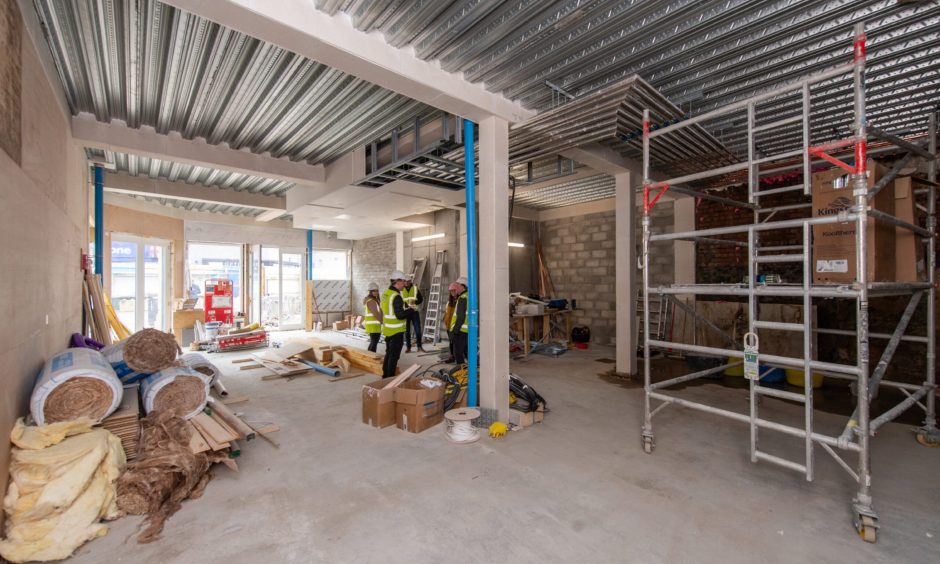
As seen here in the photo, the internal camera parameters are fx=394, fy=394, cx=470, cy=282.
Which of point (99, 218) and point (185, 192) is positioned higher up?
point (185, 192)

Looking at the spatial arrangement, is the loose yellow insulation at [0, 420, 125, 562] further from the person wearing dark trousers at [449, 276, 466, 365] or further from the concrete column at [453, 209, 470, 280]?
the concrete column at [453, 209, 470, 280]

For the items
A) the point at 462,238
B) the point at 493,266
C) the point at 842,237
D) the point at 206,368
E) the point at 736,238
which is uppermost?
the point at 462,238

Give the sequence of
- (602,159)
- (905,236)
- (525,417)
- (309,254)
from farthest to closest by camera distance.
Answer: (309,254)
(602,159)
(525,417)
(905,236)

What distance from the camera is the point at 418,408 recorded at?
13.2ft

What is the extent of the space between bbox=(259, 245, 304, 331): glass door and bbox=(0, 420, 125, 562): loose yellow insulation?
34.7 feet

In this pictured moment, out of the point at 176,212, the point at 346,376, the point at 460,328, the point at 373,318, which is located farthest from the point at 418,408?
the point at 176,212

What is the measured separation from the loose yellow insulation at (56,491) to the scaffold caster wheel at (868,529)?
4571mm

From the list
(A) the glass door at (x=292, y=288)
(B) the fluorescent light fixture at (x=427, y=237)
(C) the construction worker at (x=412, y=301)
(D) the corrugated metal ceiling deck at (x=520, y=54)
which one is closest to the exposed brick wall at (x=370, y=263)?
(B) the fluorescent light fixture at (x=427, y=237)

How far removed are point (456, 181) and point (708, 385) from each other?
523cm

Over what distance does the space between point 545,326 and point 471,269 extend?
→ 4564 mm

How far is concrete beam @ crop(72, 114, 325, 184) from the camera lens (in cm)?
512

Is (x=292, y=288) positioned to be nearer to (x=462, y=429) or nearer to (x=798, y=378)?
(x=462, y=429)

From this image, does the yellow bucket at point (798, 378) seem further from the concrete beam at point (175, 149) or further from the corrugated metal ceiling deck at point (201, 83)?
the concrete beam at point (175, 149)

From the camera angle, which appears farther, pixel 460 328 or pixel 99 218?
pixel 99 218
